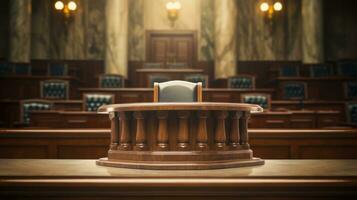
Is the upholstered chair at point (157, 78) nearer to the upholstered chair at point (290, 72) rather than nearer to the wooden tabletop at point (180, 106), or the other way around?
the upholstered chair at point (290, 72)

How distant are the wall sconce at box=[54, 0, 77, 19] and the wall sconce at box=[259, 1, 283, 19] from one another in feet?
16.2

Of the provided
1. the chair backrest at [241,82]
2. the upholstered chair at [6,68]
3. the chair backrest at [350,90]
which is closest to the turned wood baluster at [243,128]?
the chair backrest at [350,90]

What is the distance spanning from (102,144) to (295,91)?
5954mm

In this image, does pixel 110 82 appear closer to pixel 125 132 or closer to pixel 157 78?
pixel 157 78

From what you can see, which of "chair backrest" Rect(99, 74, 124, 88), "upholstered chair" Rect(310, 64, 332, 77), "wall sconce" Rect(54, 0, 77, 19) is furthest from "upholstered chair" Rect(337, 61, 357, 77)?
"wall sconce" Rect(54, 0, 77, 19)

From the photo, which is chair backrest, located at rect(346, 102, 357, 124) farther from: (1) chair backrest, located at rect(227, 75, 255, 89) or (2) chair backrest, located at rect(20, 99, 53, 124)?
(2) chair backrest, located at rect(20, 99, 53, 124)

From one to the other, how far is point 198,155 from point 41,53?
37.4 ft

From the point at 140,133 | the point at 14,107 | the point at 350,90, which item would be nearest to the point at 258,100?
the point at 350,90

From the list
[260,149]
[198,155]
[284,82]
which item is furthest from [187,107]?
[284,82]

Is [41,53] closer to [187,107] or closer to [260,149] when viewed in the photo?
[260,149]

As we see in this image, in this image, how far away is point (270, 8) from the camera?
520 inches

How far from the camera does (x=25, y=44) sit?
37.6ft

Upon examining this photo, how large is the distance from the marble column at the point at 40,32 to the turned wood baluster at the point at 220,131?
37.0ft

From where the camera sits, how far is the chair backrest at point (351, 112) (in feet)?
21.3
